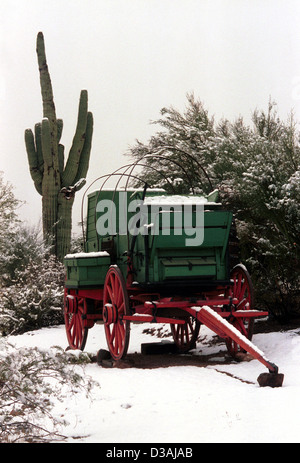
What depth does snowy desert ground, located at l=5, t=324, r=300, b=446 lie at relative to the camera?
449cm

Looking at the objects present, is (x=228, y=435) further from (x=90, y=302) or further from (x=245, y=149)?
(x=245, y=149)

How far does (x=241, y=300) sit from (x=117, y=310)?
1874 mm

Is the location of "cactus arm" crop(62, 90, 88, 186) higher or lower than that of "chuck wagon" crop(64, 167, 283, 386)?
higher

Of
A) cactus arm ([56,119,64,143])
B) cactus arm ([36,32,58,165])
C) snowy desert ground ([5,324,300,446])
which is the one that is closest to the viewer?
snowy desert ground ([5,324,300,446])

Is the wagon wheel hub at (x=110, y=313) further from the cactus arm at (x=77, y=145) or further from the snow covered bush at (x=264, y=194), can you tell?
the cactus arm at (x=77, y=145)

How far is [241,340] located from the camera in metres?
6.43

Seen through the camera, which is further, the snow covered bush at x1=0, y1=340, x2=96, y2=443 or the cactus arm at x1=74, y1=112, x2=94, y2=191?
the cactus arm at x1=74, y1=112, x2=94, y2=191

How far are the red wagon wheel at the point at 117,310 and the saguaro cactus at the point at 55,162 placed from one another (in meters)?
8.75

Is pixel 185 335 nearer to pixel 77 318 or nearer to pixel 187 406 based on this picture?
pixel 77 318

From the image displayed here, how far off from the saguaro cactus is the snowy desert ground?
9654 mm

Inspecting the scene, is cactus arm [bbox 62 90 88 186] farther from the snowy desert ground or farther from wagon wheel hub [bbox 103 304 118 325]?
the snowy desert ground

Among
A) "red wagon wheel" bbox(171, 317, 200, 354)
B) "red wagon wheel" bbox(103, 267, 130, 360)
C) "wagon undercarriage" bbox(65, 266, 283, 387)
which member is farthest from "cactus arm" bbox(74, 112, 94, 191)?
"red wagon wheel" bbox(103, 267, 130, 360)
